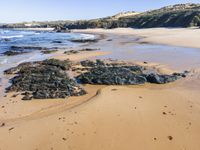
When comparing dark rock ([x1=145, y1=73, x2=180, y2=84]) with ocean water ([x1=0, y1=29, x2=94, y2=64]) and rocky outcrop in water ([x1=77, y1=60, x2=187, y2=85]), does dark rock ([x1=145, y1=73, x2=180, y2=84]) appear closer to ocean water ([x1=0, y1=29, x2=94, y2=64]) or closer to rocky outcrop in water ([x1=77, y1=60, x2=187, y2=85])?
rocky outcrop in water ([x1=77, y1=60, x2=187, y2=85])

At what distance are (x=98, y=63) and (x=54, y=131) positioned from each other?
11932mm

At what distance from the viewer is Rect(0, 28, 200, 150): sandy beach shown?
27.0 feet

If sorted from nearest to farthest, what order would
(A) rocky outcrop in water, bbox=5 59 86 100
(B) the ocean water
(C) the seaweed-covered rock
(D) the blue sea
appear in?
(A) rocky outcrop in water, bbox=5 59 86 100 < (C) the seaweed-covered rock < (D) the blue sea < (B) the ocean water

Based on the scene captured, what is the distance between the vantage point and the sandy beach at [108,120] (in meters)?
8.22

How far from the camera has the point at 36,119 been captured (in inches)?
400

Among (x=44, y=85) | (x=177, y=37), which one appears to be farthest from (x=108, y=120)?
(x=177, y=37)

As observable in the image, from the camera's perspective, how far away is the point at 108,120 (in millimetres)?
9727

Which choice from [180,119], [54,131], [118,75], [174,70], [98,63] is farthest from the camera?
[98,63]

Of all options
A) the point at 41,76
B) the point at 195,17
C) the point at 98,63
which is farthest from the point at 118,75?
the point at 195,17

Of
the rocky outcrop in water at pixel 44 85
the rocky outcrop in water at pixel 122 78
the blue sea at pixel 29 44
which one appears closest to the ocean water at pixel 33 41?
the blue sea at pixel 29 44

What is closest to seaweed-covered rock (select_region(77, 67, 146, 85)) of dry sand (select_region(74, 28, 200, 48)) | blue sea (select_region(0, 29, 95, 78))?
blue sea (select_region(0, 29, 95, 78))

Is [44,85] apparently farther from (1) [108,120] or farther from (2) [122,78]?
(1) [108,120]

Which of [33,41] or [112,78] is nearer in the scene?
[112,78]

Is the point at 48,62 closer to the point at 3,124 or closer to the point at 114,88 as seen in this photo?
the point at 114,88
